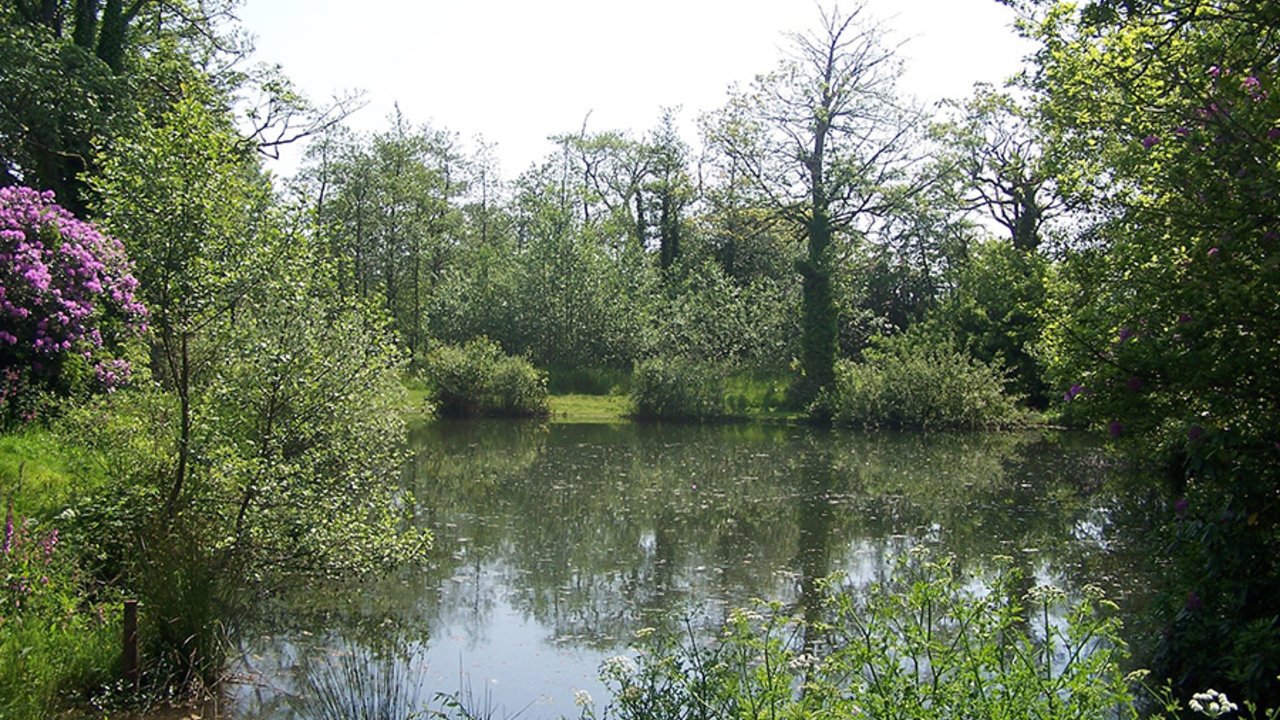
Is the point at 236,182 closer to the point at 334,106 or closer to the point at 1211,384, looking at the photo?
the point at 1211,384

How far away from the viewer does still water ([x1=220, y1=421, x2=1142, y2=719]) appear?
7.30 m

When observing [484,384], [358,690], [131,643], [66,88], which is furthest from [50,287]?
[484,384]

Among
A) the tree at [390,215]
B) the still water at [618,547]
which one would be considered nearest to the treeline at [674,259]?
the tree at [390,215]

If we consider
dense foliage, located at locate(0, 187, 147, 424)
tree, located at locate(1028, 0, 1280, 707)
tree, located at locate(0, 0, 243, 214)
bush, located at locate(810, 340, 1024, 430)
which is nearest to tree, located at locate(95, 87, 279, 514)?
dense foliage, located at locate(0, 187, 147, 424)

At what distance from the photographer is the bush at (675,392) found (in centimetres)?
2831

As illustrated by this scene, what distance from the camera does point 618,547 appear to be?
1171cm

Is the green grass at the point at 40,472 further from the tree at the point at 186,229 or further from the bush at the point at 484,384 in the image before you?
the bush at the point at 484,384

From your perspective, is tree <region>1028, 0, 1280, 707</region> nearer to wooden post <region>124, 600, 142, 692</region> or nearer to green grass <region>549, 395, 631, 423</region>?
wooden post <region>124, 600, 142, 692</region>

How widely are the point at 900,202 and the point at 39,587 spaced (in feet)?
87.0

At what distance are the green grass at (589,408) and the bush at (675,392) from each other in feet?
2.52

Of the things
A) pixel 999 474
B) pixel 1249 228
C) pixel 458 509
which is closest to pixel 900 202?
pixel 999 474

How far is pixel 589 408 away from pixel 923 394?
10.3m

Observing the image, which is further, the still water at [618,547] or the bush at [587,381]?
the bush at [587,381]

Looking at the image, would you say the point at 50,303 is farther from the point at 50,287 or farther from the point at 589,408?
the point at 589,408
